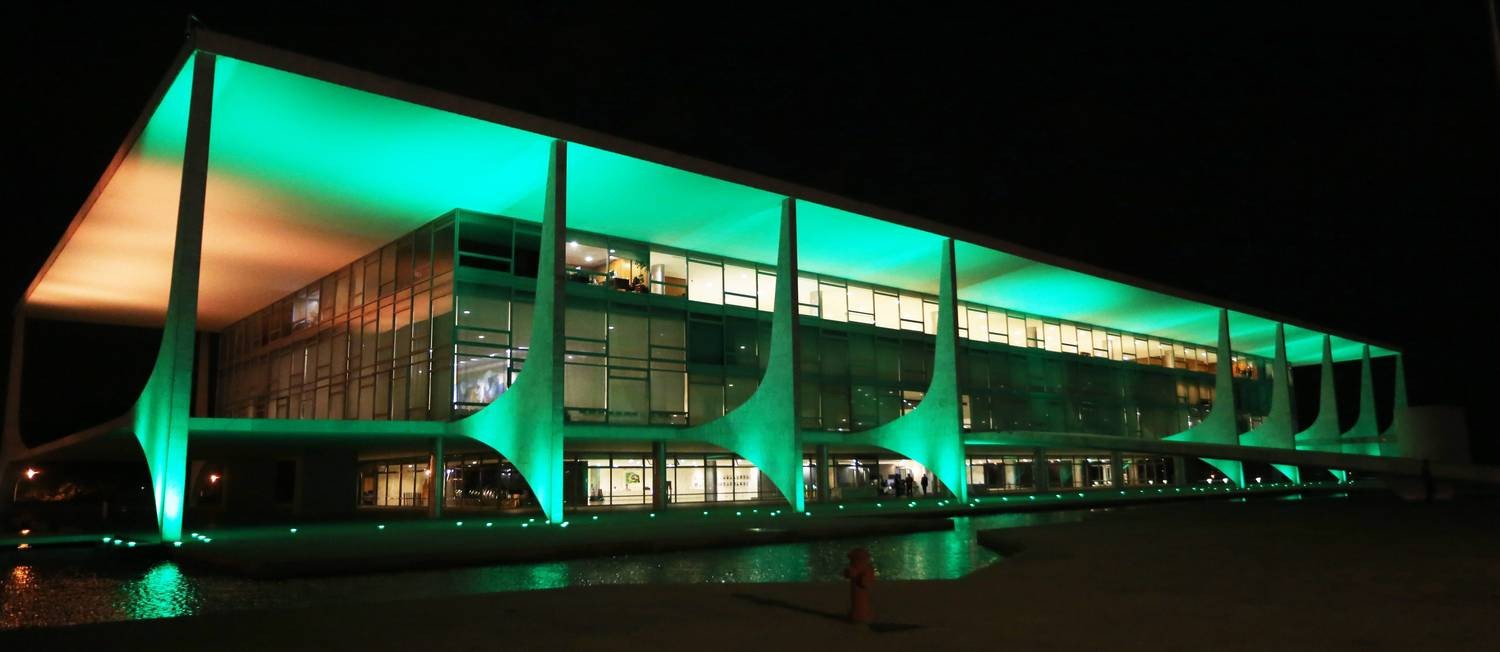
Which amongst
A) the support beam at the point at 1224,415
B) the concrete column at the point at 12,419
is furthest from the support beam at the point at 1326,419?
the concrete column at the point at 12,419

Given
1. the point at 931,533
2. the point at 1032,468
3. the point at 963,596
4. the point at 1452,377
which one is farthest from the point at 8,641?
the point at 1452,377

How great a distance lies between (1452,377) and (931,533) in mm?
55049

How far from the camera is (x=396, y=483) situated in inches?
1262

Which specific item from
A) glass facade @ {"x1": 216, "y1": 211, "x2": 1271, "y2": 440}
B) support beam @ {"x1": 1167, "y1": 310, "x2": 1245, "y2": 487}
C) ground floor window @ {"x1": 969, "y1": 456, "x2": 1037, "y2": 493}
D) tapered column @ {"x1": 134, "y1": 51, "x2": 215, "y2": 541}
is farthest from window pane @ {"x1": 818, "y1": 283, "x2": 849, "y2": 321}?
tapered column @ {"x1": 134, "y1": 51, "x2": 215, "y2": 541}

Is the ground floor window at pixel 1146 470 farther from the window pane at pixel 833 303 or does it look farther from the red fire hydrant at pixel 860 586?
the red fire hydrant at pixel 860 586

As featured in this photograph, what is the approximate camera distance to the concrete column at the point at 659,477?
1010 inches

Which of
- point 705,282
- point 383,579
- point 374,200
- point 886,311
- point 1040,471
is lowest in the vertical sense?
point 383,579

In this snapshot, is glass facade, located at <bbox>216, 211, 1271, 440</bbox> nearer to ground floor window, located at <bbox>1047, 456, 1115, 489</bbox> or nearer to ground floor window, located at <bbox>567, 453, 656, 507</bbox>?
ground floor window, located at <bbox>1047, 456, 1115, 489</bbox>

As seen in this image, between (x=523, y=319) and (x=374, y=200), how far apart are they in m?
4.87

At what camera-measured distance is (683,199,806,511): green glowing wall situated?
23234 millimetres

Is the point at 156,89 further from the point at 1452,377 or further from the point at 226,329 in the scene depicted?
the point at 1452,377

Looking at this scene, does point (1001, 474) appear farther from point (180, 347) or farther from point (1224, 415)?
point (180, 347)

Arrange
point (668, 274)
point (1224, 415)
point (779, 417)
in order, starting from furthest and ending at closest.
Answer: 1. point (1224, 415)
2. point (668, 274)
3. point (779, 417)

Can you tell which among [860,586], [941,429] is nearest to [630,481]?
[941,429]
